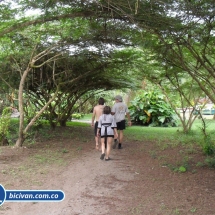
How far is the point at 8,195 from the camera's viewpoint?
5.01 metres

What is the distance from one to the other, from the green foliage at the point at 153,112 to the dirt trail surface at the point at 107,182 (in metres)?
10.1

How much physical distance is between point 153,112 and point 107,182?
13749 mm

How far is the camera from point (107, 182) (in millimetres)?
6059

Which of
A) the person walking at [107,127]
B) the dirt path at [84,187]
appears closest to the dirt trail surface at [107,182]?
the dirt path at [84,187]

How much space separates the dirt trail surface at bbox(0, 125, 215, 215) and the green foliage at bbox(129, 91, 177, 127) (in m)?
10.1

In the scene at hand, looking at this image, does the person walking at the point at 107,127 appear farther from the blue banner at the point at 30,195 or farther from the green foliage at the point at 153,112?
the green foliage at the point at 153,112

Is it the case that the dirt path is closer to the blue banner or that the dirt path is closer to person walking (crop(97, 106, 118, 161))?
the blue banner

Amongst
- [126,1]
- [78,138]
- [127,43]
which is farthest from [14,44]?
[126,1]

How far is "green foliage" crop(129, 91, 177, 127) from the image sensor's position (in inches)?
762

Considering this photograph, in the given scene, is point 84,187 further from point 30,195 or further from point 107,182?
point 30,195

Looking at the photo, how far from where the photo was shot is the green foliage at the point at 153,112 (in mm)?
19344

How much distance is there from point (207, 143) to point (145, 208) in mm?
4228

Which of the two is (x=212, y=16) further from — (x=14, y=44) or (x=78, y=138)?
(x=78, y=138)

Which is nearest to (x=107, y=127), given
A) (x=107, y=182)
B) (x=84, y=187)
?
(x=107, y=182)
